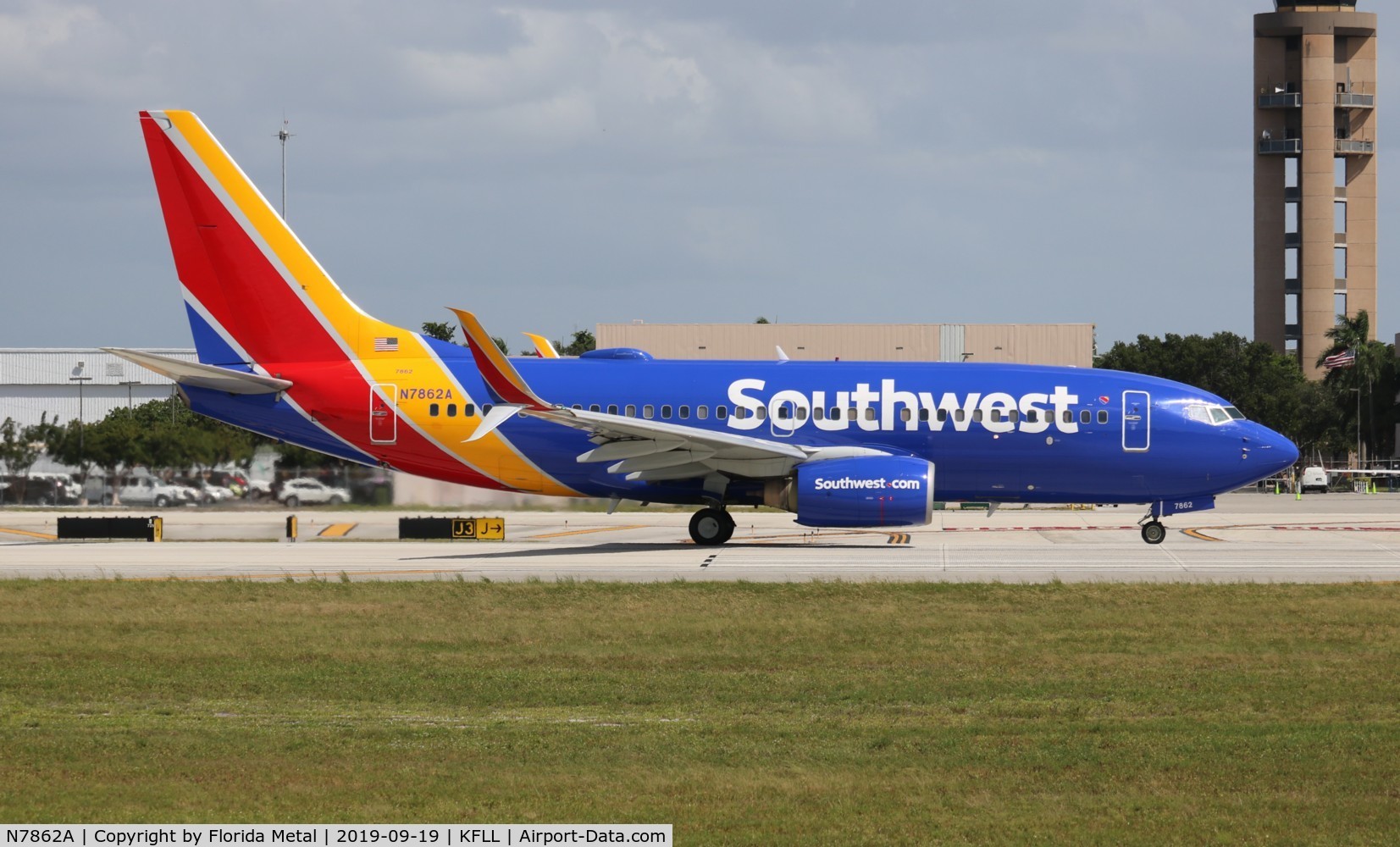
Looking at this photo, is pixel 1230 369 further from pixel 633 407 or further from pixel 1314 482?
pixel 633 407

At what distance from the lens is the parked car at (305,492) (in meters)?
38.8

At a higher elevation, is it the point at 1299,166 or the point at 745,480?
the point at 1299,166

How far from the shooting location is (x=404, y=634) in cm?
1850

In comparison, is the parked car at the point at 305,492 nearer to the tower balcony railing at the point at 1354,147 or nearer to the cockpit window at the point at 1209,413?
the cockpit window at the point at 1209,413

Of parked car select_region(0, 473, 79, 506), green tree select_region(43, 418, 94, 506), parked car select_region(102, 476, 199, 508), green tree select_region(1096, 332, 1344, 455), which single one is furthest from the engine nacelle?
green tree select_region(1096, 332, 1344, 455)

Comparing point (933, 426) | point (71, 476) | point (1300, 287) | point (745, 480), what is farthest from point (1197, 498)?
point (1300, 287)

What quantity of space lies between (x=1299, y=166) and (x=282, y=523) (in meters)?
130

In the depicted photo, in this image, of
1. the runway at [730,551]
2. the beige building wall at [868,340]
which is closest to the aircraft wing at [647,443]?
the runway at [730,551]

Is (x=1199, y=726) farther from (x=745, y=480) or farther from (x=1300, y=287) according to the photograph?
(x=1300, y=287)

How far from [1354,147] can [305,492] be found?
133118mm

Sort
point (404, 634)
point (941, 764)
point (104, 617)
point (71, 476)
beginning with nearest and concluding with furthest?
1. point (941, 764)
2. point (404, 634)
3. point (104, 617)
4. point (71, 476)

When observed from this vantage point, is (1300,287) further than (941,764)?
Yes

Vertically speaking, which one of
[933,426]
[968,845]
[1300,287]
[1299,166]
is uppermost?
[1299,166]

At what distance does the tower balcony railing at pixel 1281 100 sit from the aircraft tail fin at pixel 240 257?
433 feet
